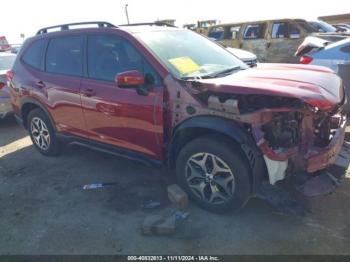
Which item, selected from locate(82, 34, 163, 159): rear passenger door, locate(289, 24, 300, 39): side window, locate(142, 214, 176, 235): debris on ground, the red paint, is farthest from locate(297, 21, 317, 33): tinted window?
locate(142, 214, 176, 235): debris on ground

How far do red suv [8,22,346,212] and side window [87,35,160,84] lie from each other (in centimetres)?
1

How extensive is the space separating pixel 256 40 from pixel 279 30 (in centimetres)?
86

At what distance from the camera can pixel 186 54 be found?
4.00m

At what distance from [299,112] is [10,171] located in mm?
4141

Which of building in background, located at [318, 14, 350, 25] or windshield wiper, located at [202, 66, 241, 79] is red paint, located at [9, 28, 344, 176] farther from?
building in background, located at [318, 14, 350, 25]

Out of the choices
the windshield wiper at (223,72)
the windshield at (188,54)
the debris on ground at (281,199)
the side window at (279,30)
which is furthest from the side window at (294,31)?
the debris on ground at (281,199)

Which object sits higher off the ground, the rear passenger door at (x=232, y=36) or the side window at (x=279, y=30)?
the side window at (x=279, y=30)

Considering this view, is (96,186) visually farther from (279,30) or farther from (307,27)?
(307,27)

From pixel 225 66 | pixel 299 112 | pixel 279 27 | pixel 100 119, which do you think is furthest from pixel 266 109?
pixel 279 27

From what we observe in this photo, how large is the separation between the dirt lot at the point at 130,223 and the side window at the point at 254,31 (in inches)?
374

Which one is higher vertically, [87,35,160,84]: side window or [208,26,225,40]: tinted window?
[87,35,160,84]: side window

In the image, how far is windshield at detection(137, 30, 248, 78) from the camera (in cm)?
372

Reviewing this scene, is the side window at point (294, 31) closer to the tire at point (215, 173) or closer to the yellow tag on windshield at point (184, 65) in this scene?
the yellow tag on windshield at point (184, 65)

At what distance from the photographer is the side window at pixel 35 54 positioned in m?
5.16
